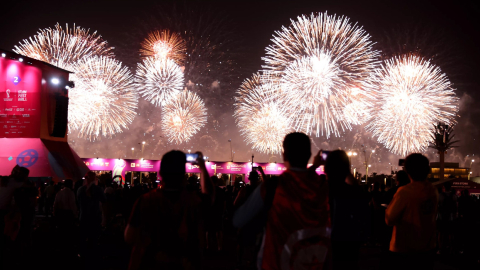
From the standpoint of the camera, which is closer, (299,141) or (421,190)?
(299,141)

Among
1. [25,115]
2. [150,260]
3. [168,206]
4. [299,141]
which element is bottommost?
[150,260]

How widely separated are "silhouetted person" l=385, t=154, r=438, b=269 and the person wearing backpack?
65.1 inches

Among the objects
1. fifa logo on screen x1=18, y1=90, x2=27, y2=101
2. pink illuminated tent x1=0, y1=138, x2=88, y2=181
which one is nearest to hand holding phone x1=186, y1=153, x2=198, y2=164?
pink illuminated tent x1=0, y1=138, x2=88, y2=181

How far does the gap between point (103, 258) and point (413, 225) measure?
329 inches

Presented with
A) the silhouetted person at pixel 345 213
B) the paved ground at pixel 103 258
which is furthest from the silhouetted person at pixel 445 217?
the silhouetted person at pixel 345 213

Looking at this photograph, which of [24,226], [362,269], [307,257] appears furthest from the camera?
[362,269]

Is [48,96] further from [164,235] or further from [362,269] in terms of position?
[164,235]

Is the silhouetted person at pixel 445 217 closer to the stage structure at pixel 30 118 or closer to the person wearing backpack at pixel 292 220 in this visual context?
the person wearing backpack at pixel 292 220

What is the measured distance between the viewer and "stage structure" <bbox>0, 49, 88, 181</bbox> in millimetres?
22969

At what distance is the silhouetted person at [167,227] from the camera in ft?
10.5

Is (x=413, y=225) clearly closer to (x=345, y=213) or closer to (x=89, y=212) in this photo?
(x=345, y=213)

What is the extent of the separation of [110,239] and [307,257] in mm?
12806

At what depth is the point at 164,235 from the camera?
10.6 feet

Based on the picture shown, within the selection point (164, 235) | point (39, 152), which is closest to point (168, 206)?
point (164, 235)
